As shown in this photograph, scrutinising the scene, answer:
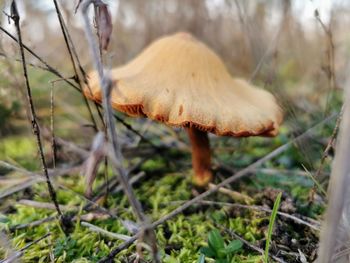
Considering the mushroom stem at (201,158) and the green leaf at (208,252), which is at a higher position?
the mushroom stem at (201,158)

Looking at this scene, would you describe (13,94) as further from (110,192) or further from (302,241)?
(302,241)

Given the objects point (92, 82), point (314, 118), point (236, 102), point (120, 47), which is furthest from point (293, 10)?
point (92, 82)

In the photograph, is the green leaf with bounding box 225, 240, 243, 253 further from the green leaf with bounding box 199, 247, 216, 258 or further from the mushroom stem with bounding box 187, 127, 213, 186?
the mushroom stem with bounding box 187, 127, 213, 186

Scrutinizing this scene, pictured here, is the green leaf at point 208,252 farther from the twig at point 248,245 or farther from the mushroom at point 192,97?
the mushroom at point 192,97

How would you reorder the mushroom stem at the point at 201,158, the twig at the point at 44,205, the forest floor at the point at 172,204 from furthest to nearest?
the mushroom stem at the point at 201,158 < the twig at the point at 44,205 < the forest floor at the point at 172,204

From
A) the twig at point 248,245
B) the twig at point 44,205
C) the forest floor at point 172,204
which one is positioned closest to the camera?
the twig at point 248,245

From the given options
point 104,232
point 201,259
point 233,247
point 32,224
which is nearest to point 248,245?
point 233,247

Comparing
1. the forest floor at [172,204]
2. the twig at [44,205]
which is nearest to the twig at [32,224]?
the forest floor at [172,204]

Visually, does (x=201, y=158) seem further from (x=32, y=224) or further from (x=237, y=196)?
(x=32, y=224)
